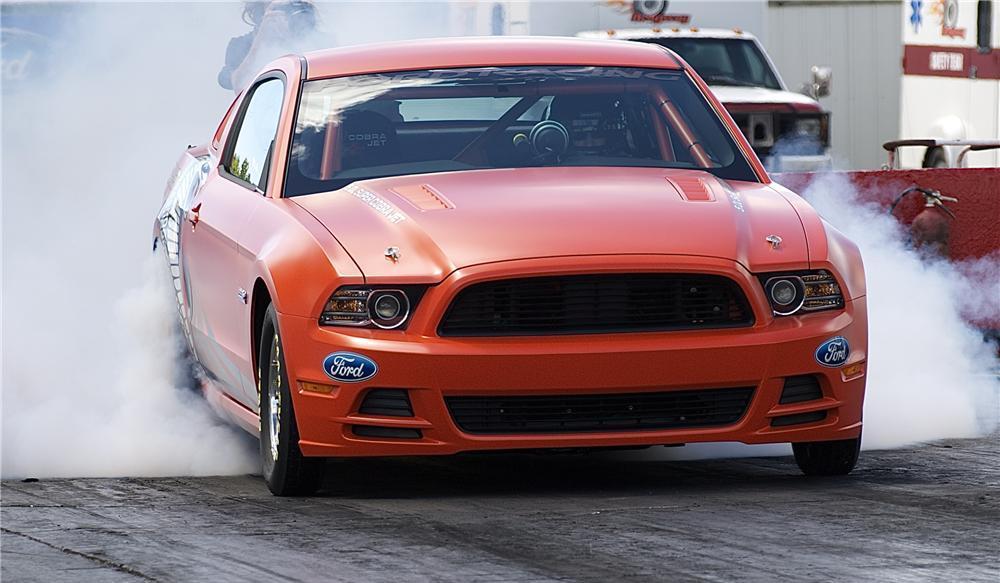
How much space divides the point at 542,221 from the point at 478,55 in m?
1.48

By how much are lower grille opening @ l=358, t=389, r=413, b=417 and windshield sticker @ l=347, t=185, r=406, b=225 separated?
54 cm

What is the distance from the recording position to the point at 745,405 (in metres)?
6.63

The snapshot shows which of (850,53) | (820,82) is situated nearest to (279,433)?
(820,82)

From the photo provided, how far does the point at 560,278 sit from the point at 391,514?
0.85 m

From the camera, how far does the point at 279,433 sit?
677 centimetres

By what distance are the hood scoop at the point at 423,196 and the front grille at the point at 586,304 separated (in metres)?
0.44

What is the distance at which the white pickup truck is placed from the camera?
60.6 ft

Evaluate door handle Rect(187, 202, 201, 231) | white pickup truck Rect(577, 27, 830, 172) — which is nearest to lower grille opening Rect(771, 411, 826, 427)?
door handle Rect(187, 202, 201, 231)

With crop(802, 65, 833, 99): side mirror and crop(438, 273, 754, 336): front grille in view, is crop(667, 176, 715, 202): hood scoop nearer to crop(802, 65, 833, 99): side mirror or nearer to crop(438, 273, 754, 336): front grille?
crop(438, 273, 754, 336): front grille

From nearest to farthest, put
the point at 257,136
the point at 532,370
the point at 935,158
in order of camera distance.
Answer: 1. the point at 532,370
2. the point at 257,136
3. the point at 935,158

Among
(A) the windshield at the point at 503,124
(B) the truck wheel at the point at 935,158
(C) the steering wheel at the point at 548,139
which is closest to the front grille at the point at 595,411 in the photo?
(A) the windshield at the point at 503,124

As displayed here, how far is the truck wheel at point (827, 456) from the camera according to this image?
7.03 metres

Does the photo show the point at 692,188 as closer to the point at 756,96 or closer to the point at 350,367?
the point at 350,367

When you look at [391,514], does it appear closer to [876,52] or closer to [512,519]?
[512,519]
